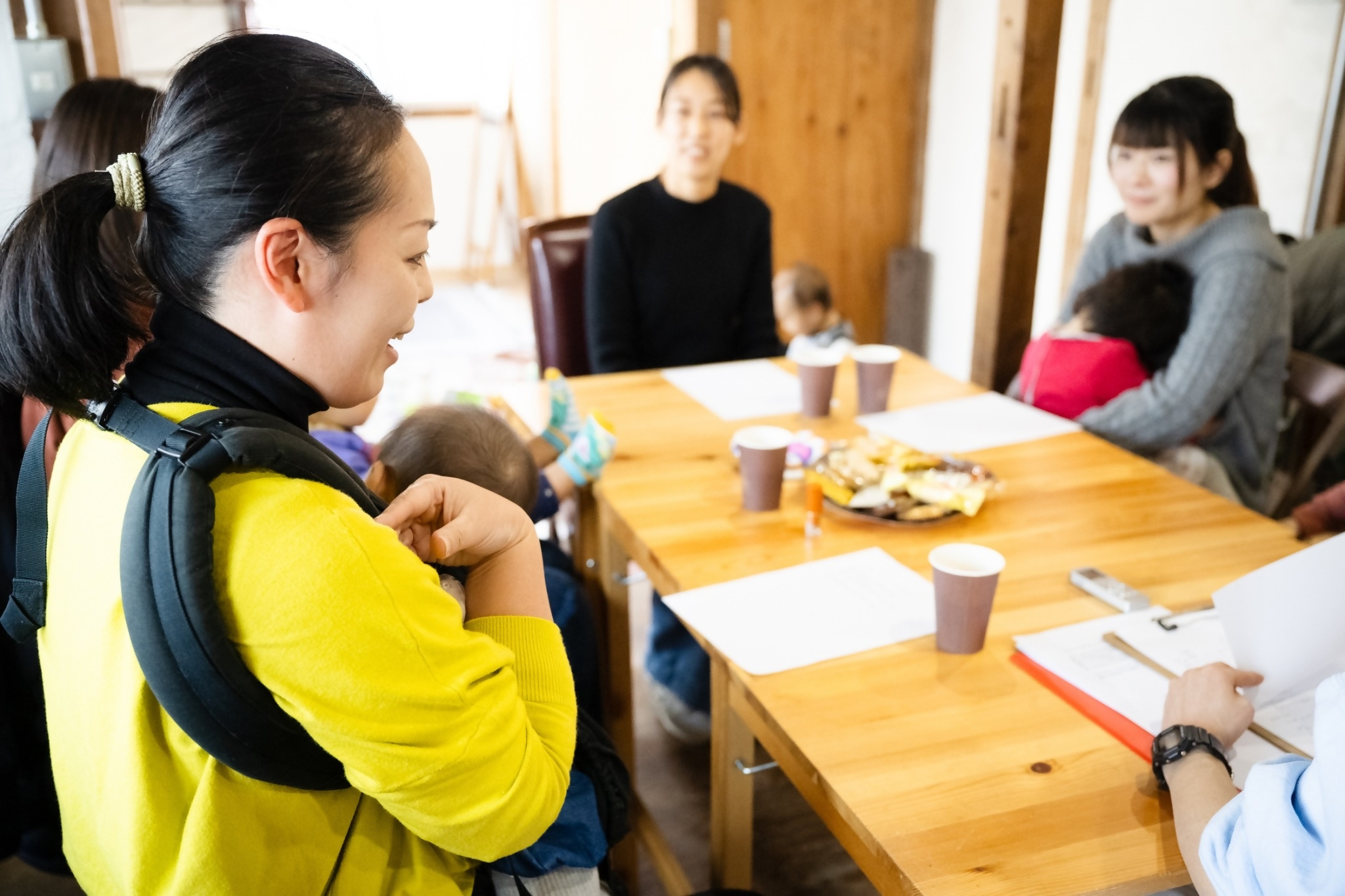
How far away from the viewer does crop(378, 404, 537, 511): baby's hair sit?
4.14 feet

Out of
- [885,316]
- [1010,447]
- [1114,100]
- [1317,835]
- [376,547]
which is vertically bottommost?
[885,316]

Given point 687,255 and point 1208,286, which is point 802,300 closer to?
point 687,255

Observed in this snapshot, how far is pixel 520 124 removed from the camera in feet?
20.6

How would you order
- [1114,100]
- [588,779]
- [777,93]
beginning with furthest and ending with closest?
[777,93]
[1114,100]
[588,779]

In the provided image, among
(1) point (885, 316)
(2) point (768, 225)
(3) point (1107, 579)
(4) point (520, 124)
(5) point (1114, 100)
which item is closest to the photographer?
(3) point (1107, 579)

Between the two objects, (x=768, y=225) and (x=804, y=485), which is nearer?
(x=804, y=485)

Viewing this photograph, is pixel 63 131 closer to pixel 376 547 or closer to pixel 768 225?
pixel 376 547

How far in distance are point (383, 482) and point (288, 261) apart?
540mm

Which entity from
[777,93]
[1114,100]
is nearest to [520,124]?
[777,93]

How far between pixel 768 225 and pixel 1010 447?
3.56 feet

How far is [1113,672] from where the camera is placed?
3.55 ft

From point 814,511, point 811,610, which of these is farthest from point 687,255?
point 811,610

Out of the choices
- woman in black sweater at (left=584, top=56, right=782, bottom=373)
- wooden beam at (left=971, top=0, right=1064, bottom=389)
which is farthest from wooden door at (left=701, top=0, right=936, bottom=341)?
wooden beam at (left=971, top=0, right=1064, bottom=389)

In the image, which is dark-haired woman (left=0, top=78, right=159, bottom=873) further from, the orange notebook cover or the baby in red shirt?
the baby in red shirt
